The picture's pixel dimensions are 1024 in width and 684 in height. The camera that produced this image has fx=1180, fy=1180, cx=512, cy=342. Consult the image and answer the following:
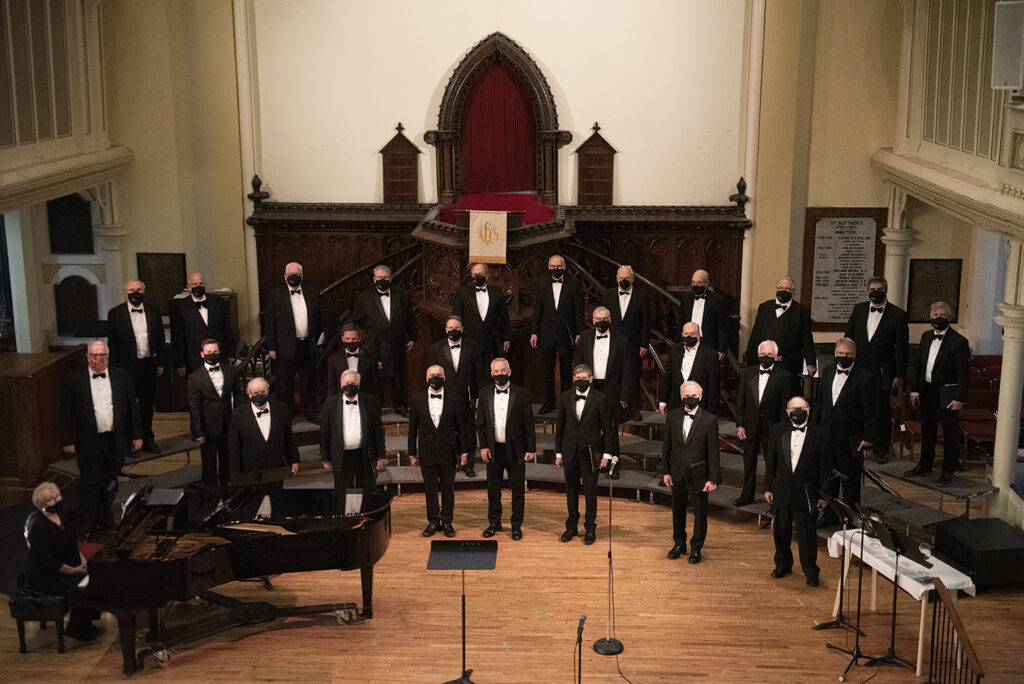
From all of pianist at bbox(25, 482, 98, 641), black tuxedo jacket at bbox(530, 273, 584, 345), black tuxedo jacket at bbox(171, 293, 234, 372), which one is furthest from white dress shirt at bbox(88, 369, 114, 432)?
black tuxedo jacket at bbox(530, 273, 584, 345)

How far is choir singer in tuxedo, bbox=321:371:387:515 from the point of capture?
9.57 metres

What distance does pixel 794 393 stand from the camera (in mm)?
10805

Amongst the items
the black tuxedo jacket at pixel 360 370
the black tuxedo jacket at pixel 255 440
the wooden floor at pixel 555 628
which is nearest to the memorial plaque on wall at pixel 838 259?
the wooden floor at pixel 555 628

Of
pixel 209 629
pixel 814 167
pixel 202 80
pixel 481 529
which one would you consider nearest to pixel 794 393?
pixel 481 529

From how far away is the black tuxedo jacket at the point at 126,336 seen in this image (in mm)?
10922

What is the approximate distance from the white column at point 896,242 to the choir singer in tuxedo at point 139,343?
8.08 meters

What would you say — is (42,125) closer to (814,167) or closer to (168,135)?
(168,135)

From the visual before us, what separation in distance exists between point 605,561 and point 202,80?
24.8 ft

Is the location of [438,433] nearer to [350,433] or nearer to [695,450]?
[350,433]

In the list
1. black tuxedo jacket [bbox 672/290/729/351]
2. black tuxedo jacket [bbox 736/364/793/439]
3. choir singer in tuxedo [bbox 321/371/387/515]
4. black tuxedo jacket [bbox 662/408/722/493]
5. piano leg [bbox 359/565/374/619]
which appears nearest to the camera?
piano leg [bbox 359/565/374/619]

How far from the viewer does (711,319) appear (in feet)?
37.6

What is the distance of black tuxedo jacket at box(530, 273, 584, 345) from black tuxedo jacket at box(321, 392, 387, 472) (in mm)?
2235

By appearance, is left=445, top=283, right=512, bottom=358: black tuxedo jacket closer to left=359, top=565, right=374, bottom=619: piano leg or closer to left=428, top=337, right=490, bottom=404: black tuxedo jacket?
left=428, top=337, right=490, bottom=404: black tuxedo jacket

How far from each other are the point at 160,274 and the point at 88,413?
4539mm
